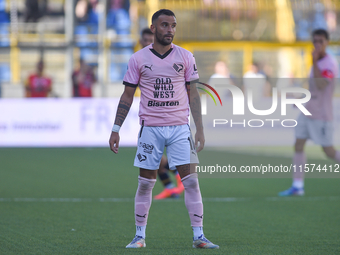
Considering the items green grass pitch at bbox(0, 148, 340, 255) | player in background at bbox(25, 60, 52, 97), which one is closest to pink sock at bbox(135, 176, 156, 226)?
green grass pitch at bbox(0, 148, 340, 255)

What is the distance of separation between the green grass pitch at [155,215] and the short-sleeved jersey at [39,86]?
6.09 metres

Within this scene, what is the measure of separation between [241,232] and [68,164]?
6.80 meters

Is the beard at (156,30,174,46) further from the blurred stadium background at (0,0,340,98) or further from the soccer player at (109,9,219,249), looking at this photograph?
the blurred stadium background at (0,0,340,98)

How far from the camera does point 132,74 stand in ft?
15.2

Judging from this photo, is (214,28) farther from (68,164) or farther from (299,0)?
(68,164)

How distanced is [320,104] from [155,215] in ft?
10.0

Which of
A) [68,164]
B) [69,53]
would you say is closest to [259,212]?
[68,164]

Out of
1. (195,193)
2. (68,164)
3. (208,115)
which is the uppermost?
(208,115)

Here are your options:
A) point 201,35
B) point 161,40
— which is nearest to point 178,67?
point 161,40

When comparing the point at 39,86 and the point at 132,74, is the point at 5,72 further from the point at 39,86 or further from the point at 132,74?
the point at 132,74

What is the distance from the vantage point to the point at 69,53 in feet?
70.4

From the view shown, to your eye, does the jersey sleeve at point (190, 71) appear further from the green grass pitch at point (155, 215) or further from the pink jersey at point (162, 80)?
the green grass pitch at point (155, 215)

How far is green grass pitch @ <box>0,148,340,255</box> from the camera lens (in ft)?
15.9

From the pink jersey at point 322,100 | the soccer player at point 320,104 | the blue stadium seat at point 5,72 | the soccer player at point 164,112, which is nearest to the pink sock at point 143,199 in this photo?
the soccer player at point 164,112
